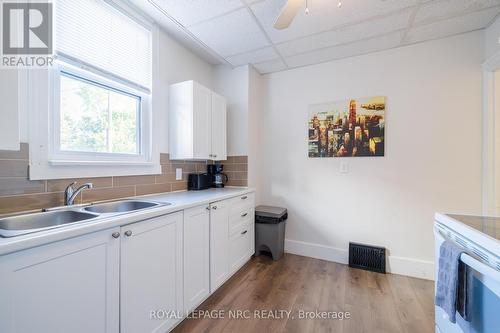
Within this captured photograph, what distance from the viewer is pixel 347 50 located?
248 centimetres

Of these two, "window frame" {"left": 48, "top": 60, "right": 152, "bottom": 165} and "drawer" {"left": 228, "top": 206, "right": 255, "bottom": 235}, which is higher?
"window frame" {"left": 48, "top": 60, "right": 152, "bottom": 165}

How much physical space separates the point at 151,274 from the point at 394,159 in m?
2.64

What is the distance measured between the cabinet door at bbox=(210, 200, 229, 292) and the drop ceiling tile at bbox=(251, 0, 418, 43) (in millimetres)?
1761

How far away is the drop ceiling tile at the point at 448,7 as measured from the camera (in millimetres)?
1706

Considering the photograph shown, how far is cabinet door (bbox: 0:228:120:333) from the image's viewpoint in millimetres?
775

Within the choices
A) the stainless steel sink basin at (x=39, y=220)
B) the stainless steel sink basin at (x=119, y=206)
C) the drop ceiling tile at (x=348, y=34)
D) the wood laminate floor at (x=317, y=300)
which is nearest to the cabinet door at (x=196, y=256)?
the wood laminate floor at (x=317, y=300)

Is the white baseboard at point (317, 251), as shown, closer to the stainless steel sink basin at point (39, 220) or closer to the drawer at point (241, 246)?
the drawer at point (241, 246)

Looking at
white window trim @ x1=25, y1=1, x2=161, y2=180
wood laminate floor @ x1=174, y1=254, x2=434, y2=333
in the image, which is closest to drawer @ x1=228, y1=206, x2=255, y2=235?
wood laminate floor @ x1=174, y1=254, x2=434, y2=333

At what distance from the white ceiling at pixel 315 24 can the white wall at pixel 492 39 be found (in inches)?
2.6

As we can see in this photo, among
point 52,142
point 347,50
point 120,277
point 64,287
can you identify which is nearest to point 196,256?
point 120,277

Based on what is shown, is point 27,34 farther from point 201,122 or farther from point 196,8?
point 201,122

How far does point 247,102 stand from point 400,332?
2.70m

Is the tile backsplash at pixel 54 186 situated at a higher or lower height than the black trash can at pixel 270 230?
higher

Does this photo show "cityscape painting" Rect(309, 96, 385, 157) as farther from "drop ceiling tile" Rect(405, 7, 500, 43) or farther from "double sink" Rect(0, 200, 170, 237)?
"double sink" Rect(0, 200, 170, 237)
